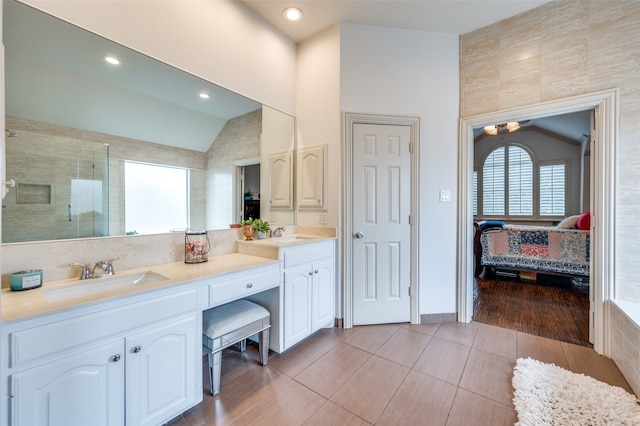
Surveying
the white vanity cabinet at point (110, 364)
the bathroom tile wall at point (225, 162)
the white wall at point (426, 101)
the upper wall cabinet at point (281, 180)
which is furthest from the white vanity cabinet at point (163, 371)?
the white wall at point (426, 101)

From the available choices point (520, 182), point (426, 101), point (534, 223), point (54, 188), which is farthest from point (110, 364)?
point (520, 182)

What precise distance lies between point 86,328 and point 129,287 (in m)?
0.23

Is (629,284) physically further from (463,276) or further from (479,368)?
(479,368)

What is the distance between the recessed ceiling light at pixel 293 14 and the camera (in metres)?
2.33

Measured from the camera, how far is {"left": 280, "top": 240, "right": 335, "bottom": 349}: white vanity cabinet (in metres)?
2.01

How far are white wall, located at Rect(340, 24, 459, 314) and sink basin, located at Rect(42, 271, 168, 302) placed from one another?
212 centimetres

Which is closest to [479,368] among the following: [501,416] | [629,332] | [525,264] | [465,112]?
[501,416]

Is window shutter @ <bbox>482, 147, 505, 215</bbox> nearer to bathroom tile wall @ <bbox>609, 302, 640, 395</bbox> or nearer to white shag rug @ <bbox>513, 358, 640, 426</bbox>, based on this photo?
bathroom tile wall @ <bbox>609, 302, 640, 395</bbox>

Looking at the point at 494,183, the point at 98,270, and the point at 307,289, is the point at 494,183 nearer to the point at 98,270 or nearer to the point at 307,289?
the point at 307,289

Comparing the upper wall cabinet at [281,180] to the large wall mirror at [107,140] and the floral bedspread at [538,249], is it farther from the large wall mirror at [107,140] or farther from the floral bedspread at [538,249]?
the floral bedspread at [538,249]

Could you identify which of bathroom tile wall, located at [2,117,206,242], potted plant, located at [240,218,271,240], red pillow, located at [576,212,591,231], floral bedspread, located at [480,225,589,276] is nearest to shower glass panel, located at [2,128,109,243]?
bathroom tile wall, located at [2,117,206,242]

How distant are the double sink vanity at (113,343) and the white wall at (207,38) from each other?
1.43 m

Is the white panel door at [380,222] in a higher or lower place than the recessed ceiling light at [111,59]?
lower

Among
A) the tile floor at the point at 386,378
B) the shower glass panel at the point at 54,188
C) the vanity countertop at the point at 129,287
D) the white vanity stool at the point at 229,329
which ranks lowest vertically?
the tile floor at the point at 386,378
